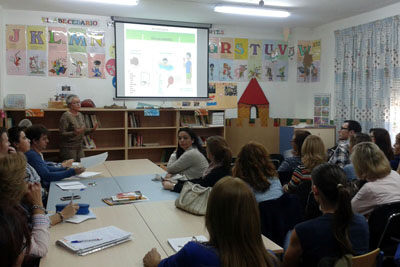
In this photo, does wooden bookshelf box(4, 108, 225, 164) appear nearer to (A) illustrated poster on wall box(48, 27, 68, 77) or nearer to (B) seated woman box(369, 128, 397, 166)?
(A) illustrated poster on wall box(48, 27, 68, 77)

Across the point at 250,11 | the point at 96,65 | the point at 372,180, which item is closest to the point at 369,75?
the point at 250,11

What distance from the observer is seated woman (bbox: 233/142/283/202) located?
269 cm

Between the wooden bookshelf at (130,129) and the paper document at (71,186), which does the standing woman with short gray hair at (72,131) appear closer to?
the wooden bookshelf at (130,129)

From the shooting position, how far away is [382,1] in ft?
18.5

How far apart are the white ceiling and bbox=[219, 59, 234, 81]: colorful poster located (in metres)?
0.77

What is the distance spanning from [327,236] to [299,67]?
248 inches

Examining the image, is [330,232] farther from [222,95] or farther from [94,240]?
[222,95]

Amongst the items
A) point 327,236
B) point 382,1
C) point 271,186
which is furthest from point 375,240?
point 382,1

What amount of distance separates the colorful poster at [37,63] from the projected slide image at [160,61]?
1365 mm

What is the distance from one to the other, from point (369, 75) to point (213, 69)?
2800 mm

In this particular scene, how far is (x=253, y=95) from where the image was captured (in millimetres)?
7414

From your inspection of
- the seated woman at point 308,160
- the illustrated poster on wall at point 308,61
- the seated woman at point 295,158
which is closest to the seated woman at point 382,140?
the seated woman at point 295,158

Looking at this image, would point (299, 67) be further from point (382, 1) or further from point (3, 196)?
point (3, 196)

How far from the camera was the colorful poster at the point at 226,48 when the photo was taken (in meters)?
7.13
